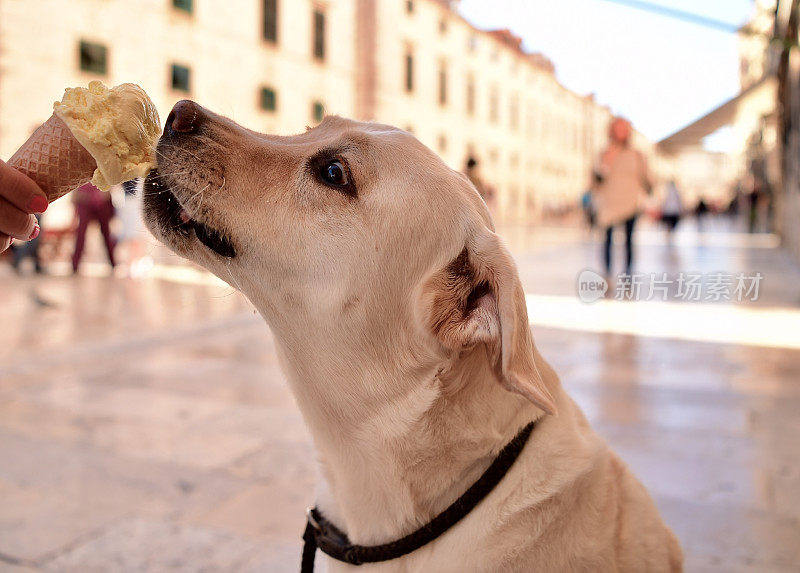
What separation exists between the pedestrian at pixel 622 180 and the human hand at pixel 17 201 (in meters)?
7.57

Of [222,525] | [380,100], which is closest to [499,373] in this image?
[222,525]

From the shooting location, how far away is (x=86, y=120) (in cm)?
165

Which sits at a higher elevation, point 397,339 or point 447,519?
point 397,339

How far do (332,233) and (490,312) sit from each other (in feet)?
1.38

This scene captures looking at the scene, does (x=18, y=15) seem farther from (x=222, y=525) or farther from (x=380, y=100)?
(x=222, y=525)

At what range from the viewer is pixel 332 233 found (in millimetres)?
1698

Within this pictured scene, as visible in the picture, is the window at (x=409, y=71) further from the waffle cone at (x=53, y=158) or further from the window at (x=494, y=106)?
the waffle cone at (x=53, y=158)

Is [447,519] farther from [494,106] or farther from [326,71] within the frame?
[494,106]

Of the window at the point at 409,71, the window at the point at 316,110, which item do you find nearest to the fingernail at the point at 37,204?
the window at the point at 316,110

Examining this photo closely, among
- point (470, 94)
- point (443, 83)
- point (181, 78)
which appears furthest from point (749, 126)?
point (470, 94)

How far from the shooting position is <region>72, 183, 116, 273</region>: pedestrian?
10414 mm

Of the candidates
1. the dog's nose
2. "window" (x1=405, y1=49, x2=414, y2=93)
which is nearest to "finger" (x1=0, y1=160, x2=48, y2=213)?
the dog's nose

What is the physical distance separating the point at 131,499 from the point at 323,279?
5.79ft

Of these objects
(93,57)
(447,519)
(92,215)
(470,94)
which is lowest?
(447,519)
